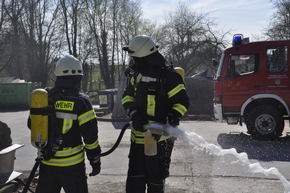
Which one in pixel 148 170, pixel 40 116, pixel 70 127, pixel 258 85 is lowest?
pixel 148 170

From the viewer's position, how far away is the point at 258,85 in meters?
9.78

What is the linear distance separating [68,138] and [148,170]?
93cm

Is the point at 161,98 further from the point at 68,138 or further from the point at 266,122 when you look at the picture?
the point at 266,122

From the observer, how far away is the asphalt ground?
5.44 meters

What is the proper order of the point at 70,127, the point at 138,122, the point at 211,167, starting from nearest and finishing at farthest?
the point at 70,127 → the point at 138,122 → the point at 211,167

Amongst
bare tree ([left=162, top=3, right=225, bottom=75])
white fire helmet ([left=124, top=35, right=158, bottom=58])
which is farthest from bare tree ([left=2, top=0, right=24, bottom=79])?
white fire helmet ([left=124, top=35, right=158, bottom=58])

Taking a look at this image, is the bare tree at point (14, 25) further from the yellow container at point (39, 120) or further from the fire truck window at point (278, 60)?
the yellow container at point (39, 120)

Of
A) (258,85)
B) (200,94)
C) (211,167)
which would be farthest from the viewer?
(200,94)

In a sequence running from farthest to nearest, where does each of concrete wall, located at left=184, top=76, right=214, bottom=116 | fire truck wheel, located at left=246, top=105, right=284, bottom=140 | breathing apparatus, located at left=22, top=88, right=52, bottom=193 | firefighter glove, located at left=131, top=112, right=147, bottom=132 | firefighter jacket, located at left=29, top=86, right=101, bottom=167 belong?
concrete wall, located at left=184, top=76, right=214, bottom=116 → fire truck wheel, located at left=246, top=105, right=284, bottom=140 → firefighter glove, located at left=131, top=112, right=147, bottom=132 → firefighter jacket, located at left=29, top=86, right=101, bottom=167 → breathing apparatus, located at left=22, top=88, right=52, bottom=193

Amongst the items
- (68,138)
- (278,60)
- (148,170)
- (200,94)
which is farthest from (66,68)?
(200,94)

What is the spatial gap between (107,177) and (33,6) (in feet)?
117

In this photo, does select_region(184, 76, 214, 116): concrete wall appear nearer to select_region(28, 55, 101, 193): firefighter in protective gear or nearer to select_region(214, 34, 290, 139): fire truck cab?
select_region(214, 34, 290, 139): fire truck cab

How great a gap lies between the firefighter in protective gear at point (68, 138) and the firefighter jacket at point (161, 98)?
0.58 m

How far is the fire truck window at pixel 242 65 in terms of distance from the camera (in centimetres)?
990
